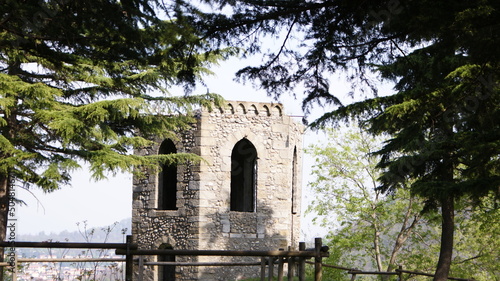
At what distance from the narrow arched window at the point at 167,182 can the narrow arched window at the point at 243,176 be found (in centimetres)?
194

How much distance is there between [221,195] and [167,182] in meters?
3.37

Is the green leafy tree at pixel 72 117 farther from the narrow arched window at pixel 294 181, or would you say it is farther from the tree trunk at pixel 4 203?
the narrow arched window at pixel 294 181

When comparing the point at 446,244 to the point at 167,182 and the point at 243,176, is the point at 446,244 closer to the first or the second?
the point at 243,176

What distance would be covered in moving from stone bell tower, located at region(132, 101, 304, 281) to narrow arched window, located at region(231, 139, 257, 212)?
380 millimetres

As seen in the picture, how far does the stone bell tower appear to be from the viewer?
16625 millimetres

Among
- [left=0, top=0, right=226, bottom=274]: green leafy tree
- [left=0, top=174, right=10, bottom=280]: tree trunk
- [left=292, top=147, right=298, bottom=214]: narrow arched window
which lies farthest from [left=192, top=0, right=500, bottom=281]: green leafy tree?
[left=292, top=147, right=298, bottom=214]: narrow arched window

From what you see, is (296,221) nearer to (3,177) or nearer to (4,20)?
(3,177)

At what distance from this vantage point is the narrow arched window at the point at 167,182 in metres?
18.1

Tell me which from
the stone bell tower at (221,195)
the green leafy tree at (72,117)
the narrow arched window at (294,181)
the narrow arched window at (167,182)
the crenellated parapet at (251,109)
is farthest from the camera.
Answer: the narrow arched window at (294,181)

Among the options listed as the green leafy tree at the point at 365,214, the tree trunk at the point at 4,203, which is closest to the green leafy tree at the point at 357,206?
the green leafy tree at the point at 365,214

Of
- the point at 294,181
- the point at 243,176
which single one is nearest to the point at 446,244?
the point at 294,181

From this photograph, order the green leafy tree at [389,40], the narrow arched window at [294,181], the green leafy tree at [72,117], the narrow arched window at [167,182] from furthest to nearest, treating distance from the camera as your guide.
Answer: the narrow arched window at [294,181] → the narrow arched window at [167,182] → the green leafy tree at [72,117] → the green leafy tree at [389,40]

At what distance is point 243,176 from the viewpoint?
63.8ft

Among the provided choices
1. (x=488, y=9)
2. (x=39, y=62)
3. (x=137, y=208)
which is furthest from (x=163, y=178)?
(x=488, y=9)
